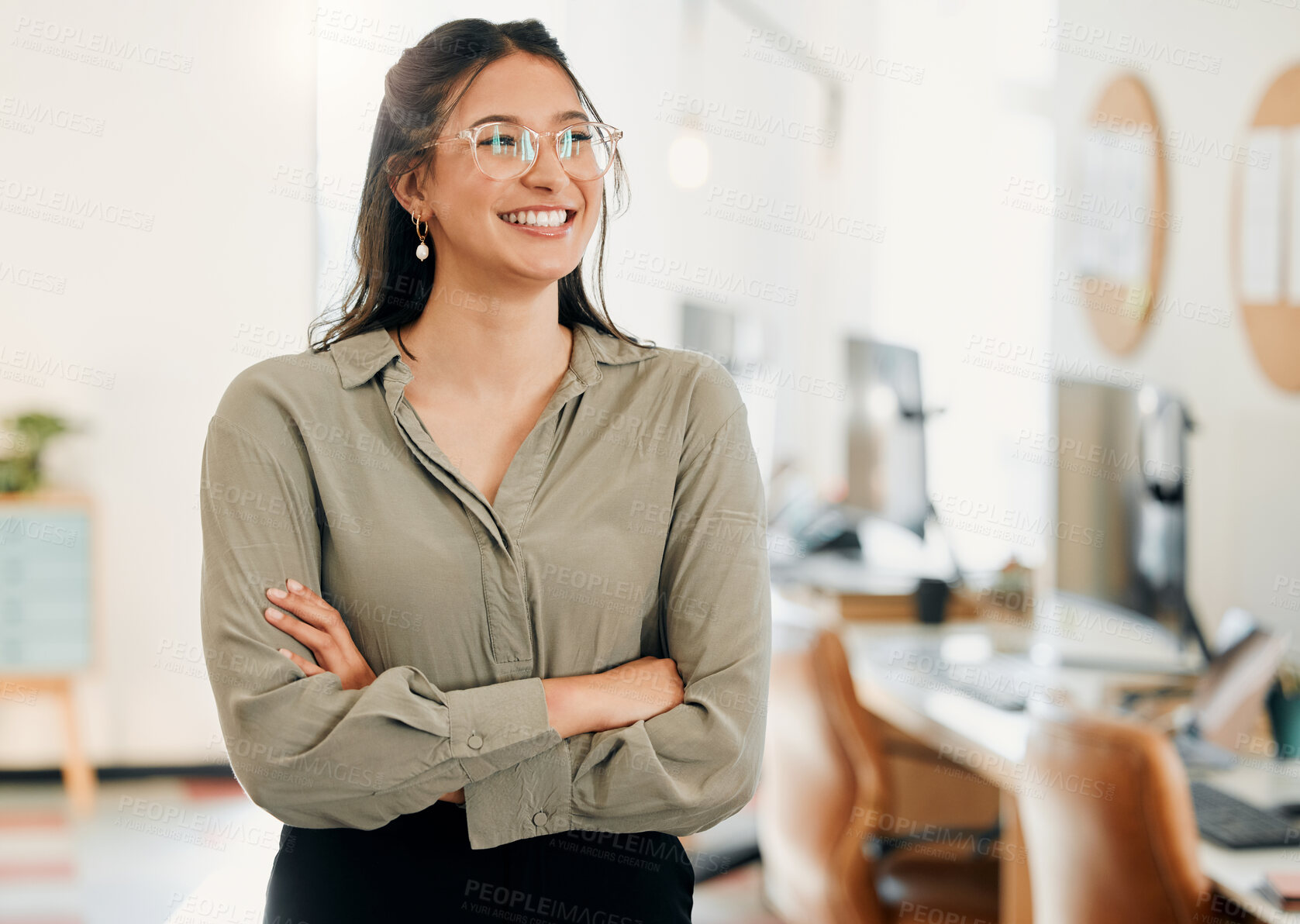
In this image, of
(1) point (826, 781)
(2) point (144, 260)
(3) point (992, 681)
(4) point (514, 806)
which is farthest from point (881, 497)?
(2) point (144, 260)

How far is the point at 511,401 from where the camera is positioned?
134cm

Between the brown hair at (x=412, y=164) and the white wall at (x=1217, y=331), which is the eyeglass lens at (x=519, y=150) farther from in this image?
the white wall at (x=1217, y=331)

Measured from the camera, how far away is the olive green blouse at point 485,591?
1.16 meters

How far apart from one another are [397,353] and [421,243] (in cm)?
18

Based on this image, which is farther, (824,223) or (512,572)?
(824,223)

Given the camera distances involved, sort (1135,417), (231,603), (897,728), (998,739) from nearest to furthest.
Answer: (231,603) < (998,739) < (1135,417) < (897,728)

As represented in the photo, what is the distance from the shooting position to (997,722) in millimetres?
2334

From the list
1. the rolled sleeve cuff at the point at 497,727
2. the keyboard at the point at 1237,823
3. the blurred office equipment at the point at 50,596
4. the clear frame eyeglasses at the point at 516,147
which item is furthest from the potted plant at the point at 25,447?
the keyboard at the point at 1237,823

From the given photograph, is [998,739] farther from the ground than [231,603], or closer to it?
closer to it

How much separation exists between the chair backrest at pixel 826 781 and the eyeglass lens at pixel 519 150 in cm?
132

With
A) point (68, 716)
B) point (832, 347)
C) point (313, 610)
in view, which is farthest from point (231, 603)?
point (832, 347)

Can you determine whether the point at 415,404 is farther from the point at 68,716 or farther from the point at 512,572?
the point at 68,716

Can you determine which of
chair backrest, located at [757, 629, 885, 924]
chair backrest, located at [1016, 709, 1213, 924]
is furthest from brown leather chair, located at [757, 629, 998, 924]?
chair backrest, located at [1016, 709, 1213, 924]

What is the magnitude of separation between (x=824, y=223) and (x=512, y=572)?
4191 millimetres
